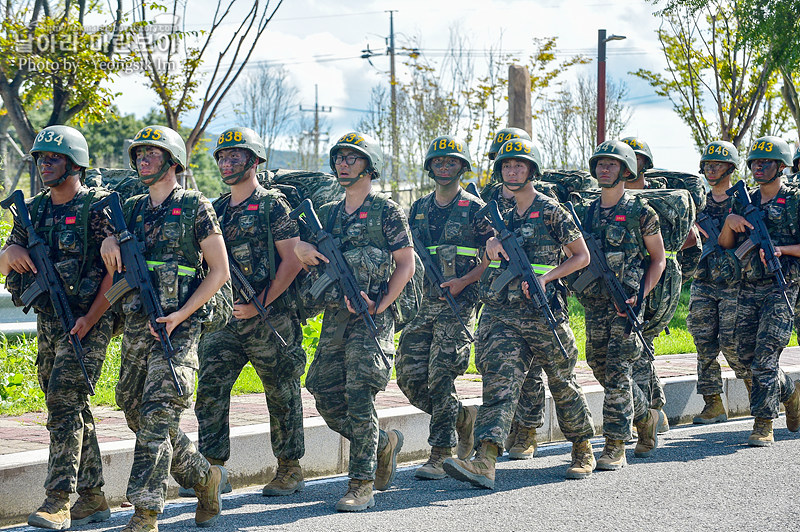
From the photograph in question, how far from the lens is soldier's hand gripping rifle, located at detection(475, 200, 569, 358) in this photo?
630cm

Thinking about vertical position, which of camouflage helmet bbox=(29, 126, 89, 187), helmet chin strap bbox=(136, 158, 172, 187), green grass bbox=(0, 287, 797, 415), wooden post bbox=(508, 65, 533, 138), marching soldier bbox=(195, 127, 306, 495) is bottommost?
green grass bbox=(0, 287, 797, 415)

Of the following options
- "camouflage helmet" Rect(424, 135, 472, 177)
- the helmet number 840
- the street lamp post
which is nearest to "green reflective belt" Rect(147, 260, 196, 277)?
the helmet number 840

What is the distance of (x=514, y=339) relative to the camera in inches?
252

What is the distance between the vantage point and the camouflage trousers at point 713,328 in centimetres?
841

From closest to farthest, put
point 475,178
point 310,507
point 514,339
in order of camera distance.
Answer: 1. point 310,507
2. point 514,339
3. point 475,178

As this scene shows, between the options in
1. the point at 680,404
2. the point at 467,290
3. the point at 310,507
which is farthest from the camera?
the point at 680,404

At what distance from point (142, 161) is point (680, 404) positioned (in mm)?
5728

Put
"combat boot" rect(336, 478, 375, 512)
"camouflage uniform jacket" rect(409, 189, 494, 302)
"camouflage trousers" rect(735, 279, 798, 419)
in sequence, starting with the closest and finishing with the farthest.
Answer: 1. "combat boot" rect(336, 478, 375, 512)
2. "camouflage uniform jacket" rect(409, 189, 494, 302)
3. "camouflage trousers" rect(735, 279, 798, 419)

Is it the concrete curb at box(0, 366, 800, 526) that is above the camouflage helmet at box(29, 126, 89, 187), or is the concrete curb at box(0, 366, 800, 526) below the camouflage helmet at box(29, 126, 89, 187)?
below

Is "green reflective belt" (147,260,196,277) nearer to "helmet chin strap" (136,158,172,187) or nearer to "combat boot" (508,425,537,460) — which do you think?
"helmet chin strap" (136,158,172,187)

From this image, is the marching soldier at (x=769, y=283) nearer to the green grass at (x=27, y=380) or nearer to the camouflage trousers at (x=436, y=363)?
the camouflage trousers at (x=436, y=363)

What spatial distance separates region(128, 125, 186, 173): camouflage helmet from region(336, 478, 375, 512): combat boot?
198 centimetres

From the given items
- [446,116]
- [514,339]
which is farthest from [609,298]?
[446,116]

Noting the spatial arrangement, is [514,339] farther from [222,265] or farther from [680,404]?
[680,404]
